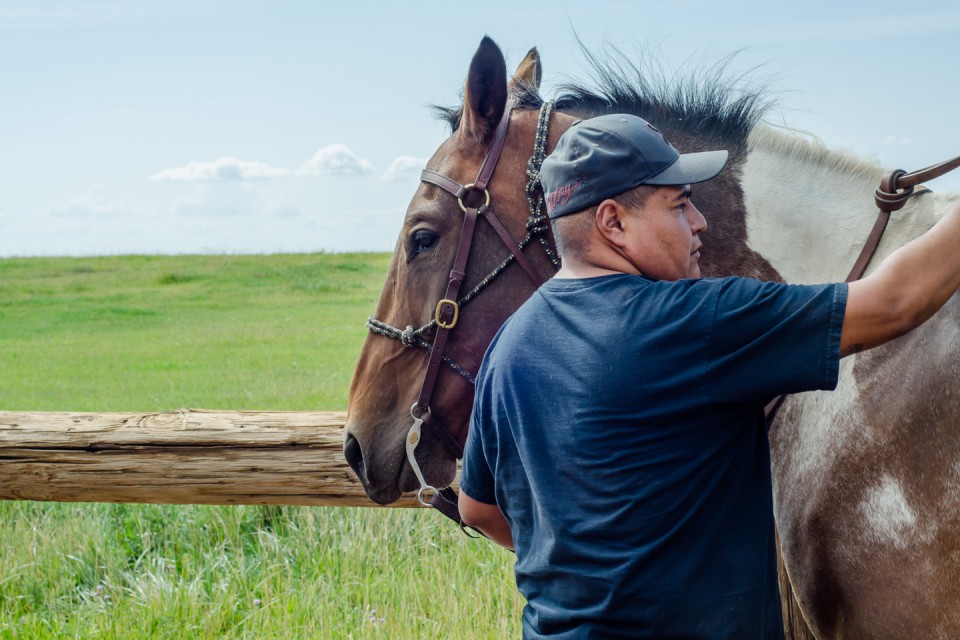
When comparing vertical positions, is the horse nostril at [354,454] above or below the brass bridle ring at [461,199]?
below

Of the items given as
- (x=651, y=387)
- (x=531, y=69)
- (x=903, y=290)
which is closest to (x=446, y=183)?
(x=531, y=69)

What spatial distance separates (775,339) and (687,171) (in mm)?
→ 448

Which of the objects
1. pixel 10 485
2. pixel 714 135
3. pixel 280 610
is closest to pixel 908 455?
pixel 714 135

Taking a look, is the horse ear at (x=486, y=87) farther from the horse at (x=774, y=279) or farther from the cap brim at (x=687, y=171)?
the cap brim at (x=687, y=171)

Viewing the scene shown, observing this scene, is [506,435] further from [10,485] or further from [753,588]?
[10,485]

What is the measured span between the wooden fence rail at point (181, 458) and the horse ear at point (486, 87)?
1.90m

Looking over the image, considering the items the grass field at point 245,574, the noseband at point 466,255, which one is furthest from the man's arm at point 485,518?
the grass field at point 245,574

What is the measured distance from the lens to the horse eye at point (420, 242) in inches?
112

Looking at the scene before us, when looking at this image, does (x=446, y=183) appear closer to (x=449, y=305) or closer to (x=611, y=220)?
(x=449, y=305)

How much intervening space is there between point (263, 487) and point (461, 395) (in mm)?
1824

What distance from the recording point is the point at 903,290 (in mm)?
1729

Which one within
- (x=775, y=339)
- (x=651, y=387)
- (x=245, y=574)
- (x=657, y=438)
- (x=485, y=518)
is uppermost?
(x=775, y=339)

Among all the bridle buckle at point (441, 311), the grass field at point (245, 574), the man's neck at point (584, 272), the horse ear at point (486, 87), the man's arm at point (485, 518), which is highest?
the horse ear at point (486, 87)

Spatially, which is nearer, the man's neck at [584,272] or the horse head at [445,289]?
the man's neck at [584,272]
